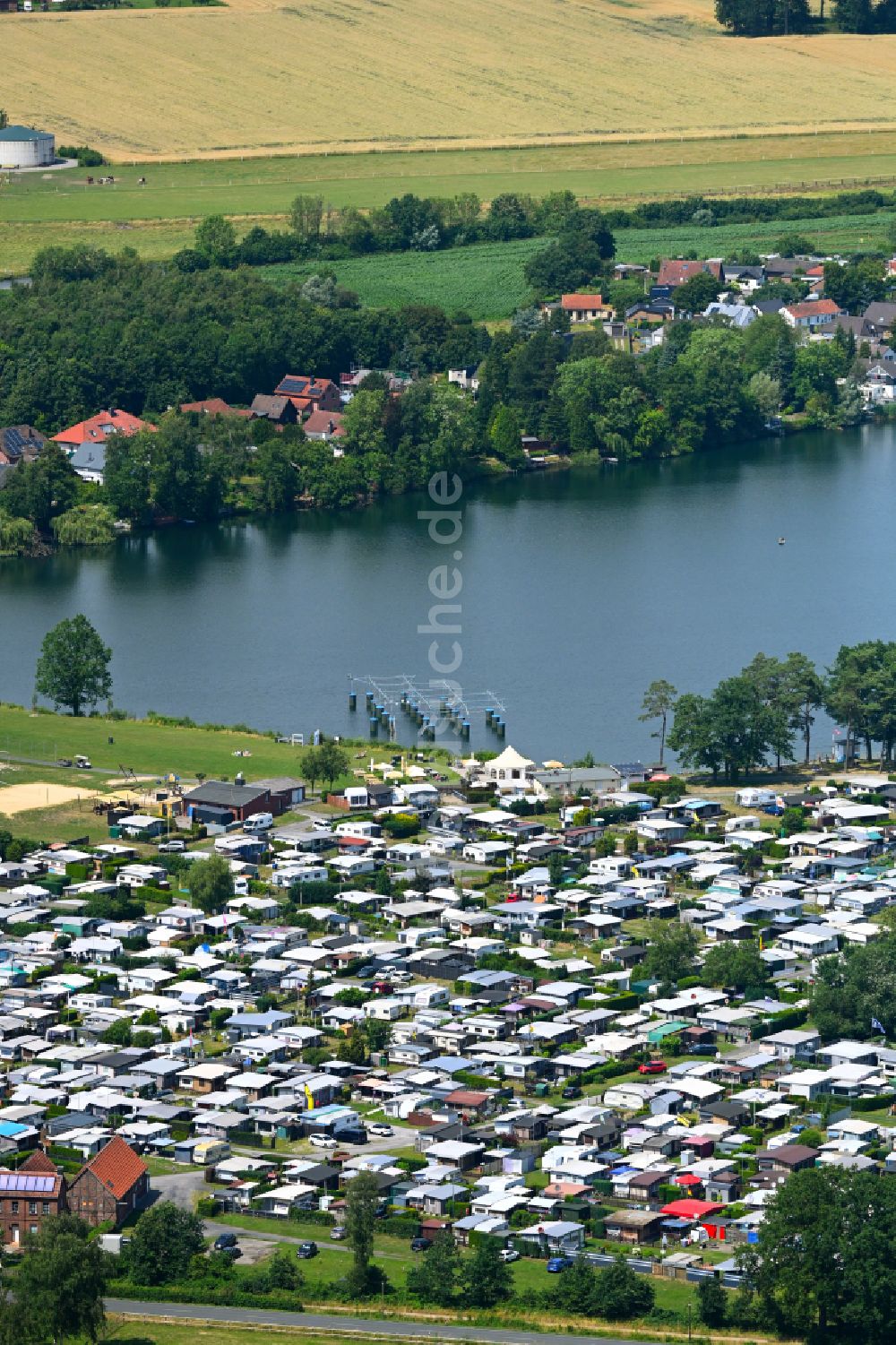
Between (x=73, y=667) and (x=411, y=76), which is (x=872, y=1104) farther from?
(x=411, y=76)

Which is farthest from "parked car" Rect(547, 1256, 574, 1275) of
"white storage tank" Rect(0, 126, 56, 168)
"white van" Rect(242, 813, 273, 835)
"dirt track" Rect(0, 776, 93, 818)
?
"white storage tank" Rect(0, 126, 56, 168)

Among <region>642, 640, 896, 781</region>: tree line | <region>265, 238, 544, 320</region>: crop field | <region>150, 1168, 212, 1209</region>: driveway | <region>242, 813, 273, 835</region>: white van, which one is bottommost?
<region>150, 1168, 212, 1209</region>: driveway

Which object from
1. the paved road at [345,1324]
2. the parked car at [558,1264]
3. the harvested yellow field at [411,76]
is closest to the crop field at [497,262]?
the harvested yellow field at [411,76]

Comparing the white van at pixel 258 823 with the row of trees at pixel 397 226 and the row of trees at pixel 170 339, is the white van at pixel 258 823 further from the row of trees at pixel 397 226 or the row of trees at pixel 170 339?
the row of trees at pixel 397 226

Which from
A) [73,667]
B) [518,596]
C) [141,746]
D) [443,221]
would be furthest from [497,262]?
[141,746]

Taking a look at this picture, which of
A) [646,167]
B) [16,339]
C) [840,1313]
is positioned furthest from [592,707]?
[646,167]

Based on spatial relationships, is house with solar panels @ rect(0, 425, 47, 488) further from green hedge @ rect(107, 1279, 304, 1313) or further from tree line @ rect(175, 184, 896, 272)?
green hedge @ rect(107, 1279, 304, 1313)
